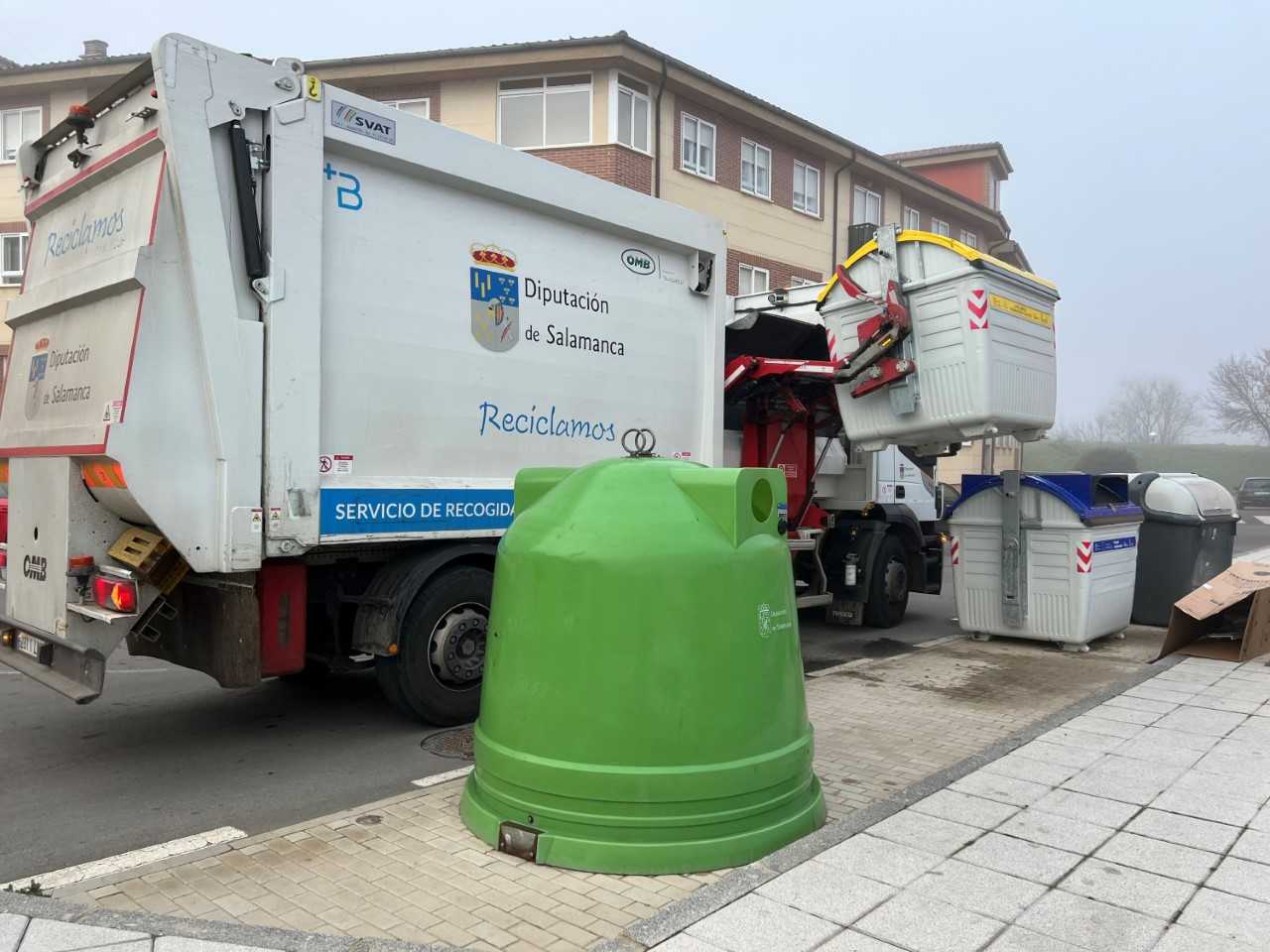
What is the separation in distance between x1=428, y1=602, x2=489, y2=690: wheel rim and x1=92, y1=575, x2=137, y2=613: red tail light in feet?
5.55

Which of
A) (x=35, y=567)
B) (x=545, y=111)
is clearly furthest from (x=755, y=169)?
(x=35, y=567)

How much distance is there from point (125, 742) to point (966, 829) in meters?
4.85

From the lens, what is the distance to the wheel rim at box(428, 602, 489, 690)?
595 cm

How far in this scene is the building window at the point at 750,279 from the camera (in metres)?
24.8

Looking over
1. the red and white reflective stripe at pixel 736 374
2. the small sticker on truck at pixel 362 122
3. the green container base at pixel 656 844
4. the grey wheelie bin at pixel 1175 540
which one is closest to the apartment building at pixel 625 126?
the grey wheelie bin at pixel 1175 540

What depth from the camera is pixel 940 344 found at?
8.20 m

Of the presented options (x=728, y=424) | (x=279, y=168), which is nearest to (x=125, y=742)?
(x=279, y=168)

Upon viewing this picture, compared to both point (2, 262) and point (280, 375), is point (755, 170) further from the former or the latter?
point (280, 375)

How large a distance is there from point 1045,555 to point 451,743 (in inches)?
226

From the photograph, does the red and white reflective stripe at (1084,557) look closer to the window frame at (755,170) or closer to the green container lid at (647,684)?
the green container lid at (647,684)

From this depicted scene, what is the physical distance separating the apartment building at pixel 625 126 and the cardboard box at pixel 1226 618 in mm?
12276

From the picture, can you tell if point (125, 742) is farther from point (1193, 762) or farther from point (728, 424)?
point (1193, 762)

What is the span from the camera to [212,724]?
6391mm

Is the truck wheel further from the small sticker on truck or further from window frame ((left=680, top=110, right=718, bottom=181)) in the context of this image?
window frame ((left=680, top=110, right=718, bottom=181))
